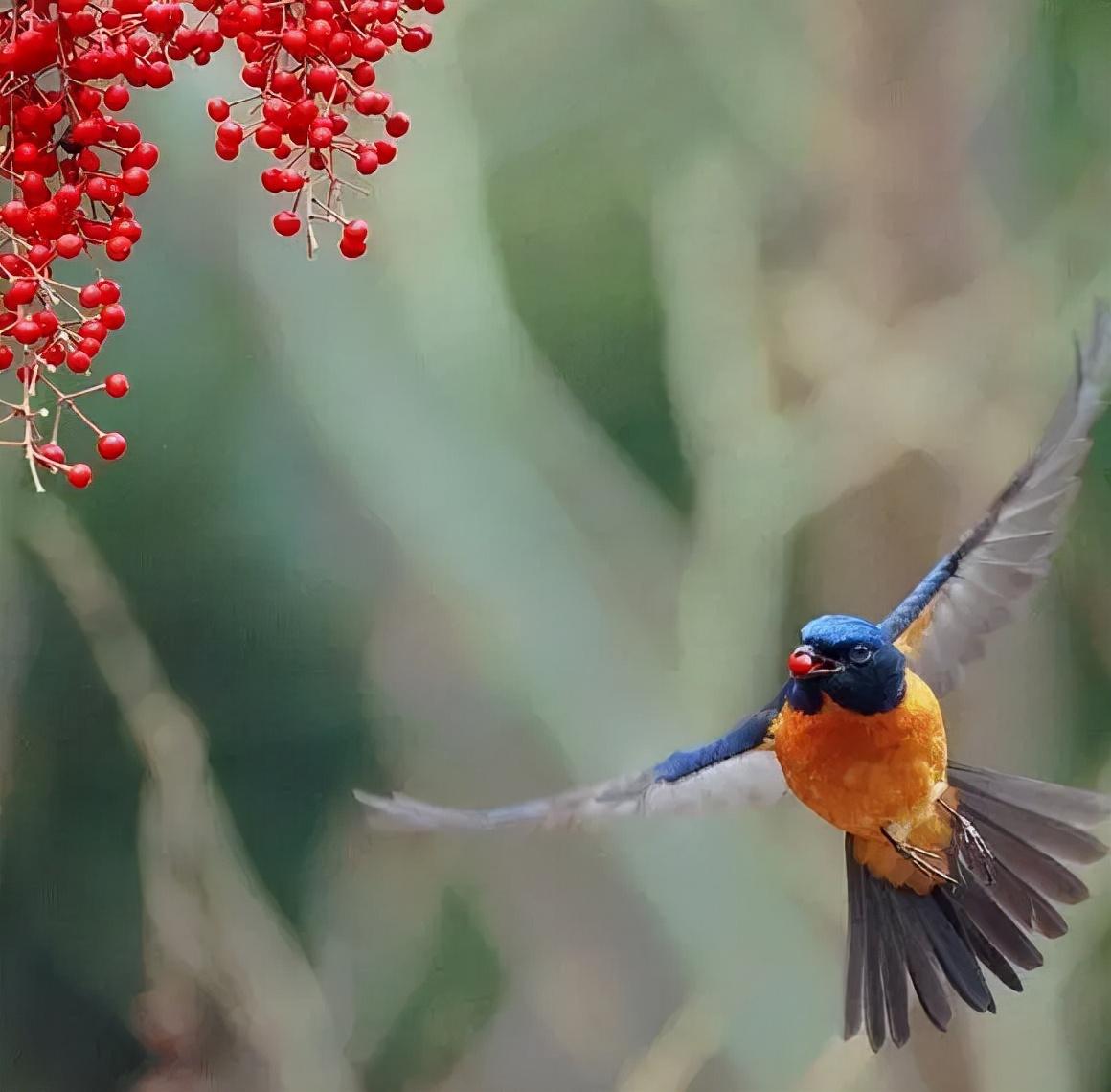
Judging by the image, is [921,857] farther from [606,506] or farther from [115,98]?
[115,98]

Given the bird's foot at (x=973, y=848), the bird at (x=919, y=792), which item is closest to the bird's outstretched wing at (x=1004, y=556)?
the bird at (x=919, y=792)

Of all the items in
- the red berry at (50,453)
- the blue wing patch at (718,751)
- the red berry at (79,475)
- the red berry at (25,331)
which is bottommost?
the blue wing patch at (718,751)

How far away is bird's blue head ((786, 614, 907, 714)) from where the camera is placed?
36.4 inches

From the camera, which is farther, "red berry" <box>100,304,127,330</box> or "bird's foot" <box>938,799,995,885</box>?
"bird's foot" <box>938,799,995,885</box>

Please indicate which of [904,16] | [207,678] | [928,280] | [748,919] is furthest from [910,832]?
[904,16]

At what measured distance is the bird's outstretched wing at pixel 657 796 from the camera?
1.04 meters

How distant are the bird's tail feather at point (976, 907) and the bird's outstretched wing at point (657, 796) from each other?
0.46 feet

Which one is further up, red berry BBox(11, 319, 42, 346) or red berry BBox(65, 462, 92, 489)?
red berry BBox(11, 319, 42, 346)

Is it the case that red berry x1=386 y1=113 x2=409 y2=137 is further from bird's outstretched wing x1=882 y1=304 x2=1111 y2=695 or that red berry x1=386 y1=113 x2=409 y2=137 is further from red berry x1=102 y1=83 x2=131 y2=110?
bird's outstretched wing x1=882 y1=304 x2=1111 y2=695

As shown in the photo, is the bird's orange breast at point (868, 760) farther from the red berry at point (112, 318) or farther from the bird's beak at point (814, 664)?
the red berry at point (112, 318)

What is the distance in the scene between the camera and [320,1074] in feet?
3.94

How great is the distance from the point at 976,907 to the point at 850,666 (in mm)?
353

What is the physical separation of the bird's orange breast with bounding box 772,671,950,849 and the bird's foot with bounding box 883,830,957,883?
0.02 meters

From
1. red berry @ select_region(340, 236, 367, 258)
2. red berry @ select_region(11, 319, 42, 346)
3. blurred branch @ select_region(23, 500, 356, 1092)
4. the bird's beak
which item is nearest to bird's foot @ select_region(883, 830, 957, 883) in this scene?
the bird's beak
